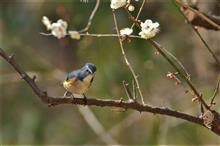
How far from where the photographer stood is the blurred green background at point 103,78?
2150 millimetres

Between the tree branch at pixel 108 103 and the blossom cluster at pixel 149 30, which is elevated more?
the blossom cluster at pixel 149 30

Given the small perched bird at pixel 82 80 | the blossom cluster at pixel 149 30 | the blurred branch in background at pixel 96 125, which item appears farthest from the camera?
the blurred branch in background at pixel 96 125

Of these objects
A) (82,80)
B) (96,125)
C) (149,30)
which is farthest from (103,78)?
(149,30)

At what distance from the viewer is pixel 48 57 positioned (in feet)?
10.3

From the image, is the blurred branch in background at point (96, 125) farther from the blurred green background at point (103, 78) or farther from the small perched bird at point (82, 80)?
the small perched bird at point (82, 80)

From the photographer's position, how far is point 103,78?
2.25 m

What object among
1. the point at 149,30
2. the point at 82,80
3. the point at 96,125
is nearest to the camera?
the point at 149,30

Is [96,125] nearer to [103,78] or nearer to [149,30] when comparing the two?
[103,78]

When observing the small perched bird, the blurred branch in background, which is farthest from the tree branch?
the blurred branch in background

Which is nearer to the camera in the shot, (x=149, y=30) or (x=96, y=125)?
(x=149, y=30)

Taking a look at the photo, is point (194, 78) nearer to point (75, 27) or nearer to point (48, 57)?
point (75, 27)

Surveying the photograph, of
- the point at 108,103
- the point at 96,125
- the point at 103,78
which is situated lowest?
the point at 96,125

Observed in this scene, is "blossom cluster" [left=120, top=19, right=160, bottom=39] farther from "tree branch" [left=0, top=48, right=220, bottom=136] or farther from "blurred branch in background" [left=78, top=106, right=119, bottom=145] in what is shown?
"blurred branch in background" [left=78, top=106, right=119, bottom=145]

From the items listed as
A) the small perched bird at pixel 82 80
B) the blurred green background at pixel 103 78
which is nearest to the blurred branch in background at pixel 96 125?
the blurred green background at pixel 103 78
